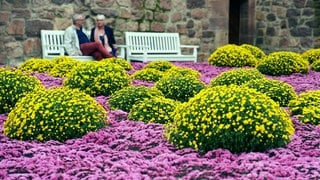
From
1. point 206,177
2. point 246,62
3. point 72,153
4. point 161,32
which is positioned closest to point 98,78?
point 72,153

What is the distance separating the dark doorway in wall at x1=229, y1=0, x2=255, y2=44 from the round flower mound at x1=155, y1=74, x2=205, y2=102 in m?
9.84

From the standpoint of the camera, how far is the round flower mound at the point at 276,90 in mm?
6547

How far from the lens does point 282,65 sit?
998 centimetres

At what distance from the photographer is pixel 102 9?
12.7 m

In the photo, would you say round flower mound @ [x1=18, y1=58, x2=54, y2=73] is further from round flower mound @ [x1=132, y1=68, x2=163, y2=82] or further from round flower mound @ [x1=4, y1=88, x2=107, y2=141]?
round flower mound @ [x1=4, y1=88, x2=107, y2=141]

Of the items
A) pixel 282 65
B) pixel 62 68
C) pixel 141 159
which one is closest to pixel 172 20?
pixel 282 65

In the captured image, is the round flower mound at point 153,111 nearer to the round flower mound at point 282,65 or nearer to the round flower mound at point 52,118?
the round flower mound at point 52,118

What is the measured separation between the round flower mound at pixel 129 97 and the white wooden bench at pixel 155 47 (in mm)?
5728

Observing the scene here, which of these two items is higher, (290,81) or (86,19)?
(86,19)

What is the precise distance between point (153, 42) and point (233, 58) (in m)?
2.81

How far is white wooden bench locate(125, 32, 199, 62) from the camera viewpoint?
1252 centimetres

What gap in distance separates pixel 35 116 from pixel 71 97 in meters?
0.39

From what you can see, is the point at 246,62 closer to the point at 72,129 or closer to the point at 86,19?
the point at 86,19

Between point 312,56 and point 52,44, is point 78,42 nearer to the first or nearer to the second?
point 52,44
